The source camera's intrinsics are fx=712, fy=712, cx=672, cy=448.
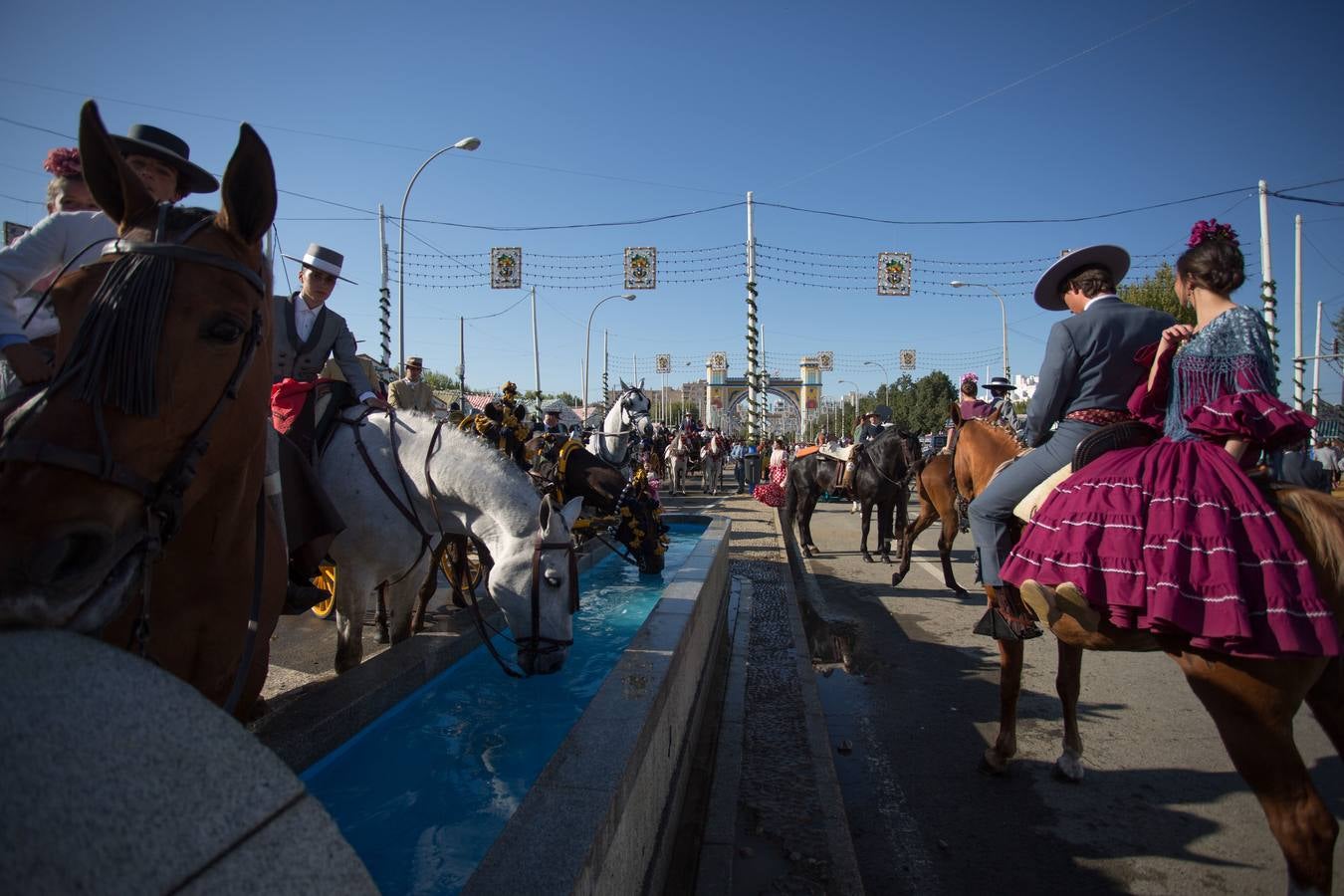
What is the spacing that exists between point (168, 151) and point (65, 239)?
488mm

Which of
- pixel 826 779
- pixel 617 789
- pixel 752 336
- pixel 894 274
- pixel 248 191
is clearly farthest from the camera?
pixel 894 274

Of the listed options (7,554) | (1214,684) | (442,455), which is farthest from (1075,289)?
(7,554)

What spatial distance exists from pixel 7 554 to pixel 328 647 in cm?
526

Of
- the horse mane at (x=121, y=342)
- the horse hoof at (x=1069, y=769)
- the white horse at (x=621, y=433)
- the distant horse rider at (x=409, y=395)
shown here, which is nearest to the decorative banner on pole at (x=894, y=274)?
the white horse at (x=621, y=433)

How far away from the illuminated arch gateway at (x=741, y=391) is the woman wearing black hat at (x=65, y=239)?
78023mm

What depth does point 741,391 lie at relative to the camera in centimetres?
9612

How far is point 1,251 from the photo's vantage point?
7.96 ft

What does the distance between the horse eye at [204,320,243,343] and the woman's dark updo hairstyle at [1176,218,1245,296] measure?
364 cm

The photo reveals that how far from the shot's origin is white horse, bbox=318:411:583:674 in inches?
167

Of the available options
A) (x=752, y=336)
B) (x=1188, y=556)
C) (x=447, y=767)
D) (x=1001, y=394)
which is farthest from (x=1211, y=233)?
(x=752, y=336)

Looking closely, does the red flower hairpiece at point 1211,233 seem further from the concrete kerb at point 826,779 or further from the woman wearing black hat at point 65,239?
the woman wearing black hat at point 65,239

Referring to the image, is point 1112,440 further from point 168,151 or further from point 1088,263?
point 168,151

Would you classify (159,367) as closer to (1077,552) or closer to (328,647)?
(1077,552)

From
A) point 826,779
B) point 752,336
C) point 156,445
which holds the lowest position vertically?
point 826,779
